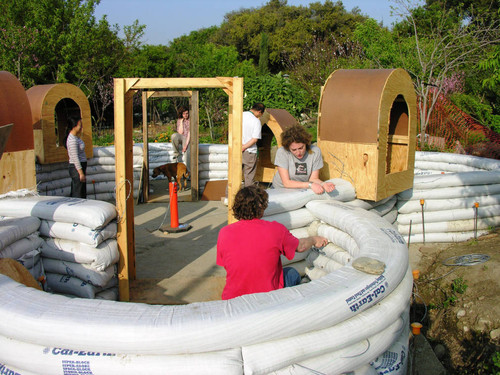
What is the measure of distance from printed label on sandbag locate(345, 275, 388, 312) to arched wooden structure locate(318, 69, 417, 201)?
9.96ft

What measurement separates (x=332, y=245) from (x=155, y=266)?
7.86ft

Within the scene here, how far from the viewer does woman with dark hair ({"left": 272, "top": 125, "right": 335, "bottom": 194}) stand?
19.0ft

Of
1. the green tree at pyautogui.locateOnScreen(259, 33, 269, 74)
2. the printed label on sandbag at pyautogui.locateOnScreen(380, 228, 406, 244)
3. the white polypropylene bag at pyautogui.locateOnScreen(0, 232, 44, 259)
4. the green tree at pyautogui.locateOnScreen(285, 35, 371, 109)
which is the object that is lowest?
the white polypropylene bag at pyautogui.locateOnScreen(0, 232, 44, 259)

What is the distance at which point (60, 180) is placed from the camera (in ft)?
30.9

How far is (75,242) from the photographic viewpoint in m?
4.70

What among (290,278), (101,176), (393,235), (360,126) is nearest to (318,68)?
(101,176)

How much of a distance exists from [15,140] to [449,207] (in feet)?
20.0

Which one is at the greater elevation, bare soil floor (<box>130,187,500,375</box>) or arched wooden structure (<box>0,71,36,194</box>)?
arched wooden structure (<box>0,71,36,194</box>)

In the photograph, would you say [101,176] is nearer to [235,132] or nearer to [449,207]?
[235,132]

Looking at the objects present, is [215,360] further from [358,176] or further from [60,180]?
[60,180]

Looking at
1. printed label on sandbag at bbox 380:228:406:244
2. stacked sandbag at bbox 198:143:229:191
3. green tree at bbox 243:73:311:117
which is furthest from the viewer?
green tree at bbox 243:73:311:117

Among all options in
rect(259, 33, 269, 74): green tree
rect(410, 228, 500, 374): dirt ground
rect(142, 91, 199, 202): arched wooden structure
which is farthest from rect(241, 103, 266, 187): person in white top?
rect(259, 33, 269, 74): green tree

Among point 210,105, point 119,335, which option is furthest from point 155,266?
point 210,105

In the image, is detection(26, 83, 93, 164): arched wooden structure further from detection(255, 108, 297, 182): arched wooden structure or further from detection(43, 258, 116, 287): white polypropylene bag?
detection(43, 258, 116, 287): white polypropylene bag
